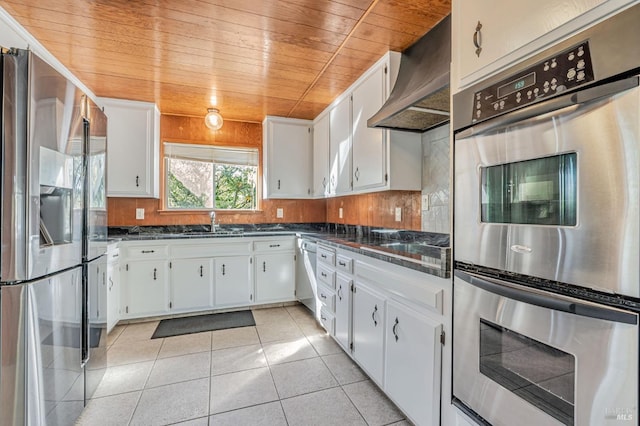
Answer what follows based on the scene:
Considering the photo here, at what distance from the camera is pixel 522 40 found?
951 millimetres

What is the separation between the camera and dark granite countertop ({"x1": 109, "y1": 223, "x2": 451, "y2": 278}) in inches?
58.4

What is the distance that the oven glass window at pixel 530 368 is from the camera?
32.8 inches

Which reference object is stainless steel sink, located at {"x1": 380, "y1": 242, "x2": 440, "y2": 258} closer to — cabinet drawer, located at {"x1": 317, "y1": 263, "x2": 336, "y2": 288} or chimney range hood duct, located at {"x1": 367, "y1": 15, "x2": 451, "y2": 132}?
cabinet drawer, located at {"x1": 317, "y1": 263, "x2": 336, "y2": 288}

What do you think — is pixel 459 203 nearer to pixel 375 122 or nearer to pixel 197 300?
pixel 375 122

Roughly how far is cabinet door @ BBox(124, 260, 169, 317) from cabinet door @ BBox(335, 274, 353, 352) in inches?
75.4

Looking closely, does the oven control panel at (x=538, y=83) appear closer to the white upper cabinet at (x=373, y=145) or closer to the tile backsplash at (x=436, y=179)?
the tile backsplash at (x=436, y=179)

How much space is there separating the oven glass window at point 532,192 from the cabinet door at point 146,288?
3.13 metres

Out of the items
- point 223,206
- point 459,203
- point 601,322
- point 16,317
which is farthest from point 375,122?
point 223,206

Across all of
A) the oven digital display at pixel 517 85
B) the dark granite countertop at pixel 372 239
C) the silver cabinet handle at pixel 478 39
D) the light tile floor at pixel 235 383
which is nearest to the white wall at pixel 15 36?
the dark granite countertop at pixel 372 239

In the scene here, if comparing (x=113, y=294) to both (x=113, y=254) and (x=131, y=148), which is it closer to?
(x=113, y=254)

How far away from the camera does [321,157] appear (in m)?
3.55

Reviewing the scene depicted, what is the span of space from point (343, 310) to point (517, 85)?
185 centimetres

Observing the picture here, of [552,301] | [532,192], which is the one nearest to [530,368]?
[552,301]

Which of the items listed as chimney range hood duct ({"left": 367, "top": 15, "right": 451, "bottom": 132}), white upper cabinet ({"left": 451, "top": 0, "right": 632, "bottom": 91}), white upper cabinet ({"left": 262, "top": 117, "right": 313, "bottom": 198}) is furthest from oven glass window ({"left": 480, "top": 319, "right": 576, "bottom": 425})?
white upper cabinet ({"left": 262, "top": 117, "right": 313, "bottom": 198})
